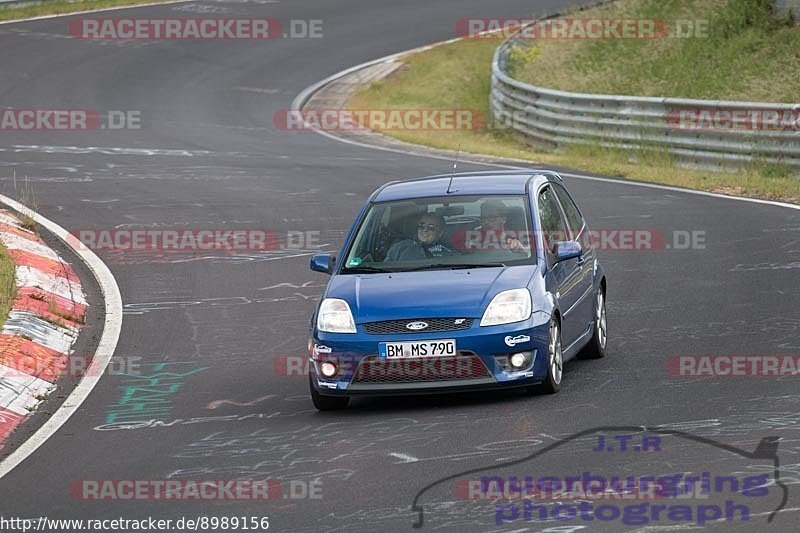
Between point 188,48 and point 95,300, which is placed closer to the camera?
point 95,300

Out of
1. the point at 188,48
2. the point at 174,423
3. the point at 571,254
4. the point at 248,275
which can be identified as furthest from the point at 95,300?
the point at 188,48

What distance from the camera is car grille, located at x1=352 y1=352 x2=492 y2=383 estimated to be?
9.88 m

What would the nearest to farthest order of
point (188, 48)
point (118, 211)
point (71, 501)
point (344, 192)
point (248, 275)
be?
point (71, 501)
point (248, 275)
point (118, 211)
point (344, 192)
point (188, 48)

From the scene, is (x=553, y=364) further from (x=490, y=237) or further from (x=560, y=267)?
(x=490, y=237)

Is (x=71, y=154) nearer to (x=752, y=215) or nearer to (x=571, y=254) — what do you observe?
(x=752, y=215)

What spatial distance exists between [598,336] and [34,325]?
4898 millimetres

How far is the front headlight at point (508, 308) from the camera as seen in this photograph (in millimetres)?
10000

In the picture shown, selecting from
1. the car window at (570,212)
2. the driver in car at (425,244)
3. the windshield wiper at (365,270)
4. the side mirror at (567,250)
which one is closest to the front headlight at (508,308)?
the side mirror at (567,250)

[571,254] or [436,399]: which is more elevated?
[571,254]

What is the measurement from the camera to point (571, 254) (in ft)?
35.0

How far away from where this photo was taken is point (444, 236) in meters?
10.9

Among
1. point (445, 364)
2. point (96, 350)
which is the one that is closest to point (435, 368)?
point (445, 364)

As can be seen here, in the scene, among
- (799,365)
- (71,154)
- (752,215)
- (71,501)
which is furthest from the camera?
(71,154)

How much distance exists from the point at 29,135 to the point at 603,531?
23530 mm
